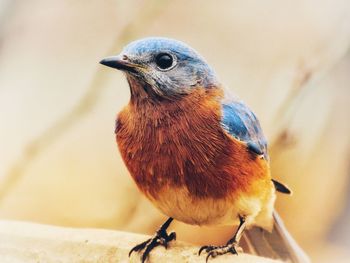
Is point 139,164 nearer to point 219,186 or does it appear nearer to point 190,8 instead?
point 219,186

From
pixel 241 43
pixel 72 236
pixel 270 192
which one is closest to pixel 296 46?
pixel 241 43

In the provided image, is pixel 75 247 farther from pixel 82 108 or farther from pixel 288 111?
pixel 288 111

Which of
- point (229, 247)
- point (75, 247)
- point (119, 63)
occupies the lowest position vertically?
point (75, 247)

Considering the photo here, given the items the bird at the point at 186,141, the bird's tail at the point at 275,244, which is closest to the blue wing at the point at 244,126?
the bird at the point at 186,141

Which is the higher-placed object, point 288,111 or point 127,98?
point 288,111

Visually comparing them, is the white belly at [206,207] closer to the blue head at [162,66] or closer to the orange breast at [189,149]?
the orange breast at [189,149]

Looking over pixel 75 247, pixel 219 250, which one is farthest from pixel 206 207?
pixel 75 247

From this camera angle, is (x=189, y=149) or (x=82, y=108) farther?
(x=82, y=108)
